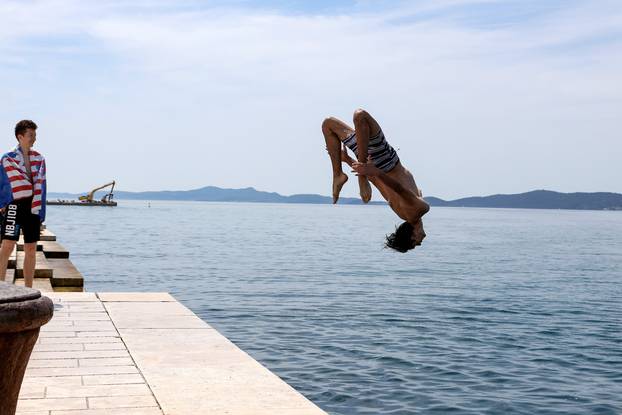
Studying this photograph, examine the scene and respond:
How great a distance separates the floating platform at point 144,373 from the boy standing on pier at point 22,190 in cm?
130

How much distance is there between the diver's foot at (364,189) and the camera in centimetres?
703

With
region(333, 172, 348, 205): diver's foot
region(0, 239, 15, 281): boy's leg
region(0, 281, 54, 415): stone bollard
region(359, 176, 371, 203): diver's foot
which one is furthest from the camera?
region(0, 239, 15, 281): boy's leg

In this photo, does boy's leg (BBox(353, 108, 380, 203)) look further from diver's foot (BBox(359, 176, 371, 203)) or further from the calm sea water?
the calm sea water

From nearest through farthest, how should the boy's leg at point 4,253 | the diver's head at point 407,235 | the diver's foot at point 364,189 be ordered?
the diver's foot at point 364,189, the diver's head at point 407,235, the boy's leg at point 4,253

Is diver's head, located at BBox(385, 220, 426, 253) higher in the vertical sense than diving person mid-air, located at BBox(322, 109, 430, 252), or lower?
lower

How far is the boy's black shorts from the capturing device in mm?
11320

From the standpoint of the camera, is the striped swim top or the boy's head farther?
the boy's head

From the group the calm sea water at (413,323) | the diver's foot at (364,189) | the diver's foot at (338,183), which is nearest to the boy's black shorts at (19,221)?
the calm sea water at (413,323)

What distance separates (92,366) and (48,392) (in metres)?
1.04

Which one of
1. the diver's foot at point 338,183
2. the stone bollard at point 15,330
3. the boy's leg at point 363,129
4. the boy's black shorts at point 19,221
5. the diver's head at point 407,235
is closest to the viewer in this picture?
the stone bollard at point 15,330

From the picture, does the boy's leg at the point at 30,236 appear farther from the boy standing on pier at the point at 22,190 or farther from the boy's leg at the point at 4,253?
the boy's leg at the point at 4,253

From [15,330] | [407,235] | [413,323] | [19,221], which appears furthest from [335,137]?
[413,323]

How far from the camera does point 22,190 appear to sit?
36.8ft

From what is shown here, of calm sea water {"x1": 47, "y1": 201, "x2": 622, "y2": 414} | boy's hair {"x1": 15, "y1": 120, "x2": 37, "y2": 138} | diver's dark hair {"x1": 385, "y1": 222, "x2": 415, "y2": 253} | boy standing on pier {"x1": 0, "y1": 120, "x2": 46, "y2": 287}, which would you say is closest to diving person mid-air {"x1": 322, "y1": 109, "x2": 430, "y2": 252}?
diver's dark hair {"x1": 385, "y1": 222, "x2": 415, "y2": 253}
